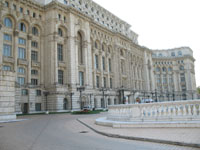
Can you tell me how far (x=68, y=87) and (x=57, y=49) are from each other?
1020 centimetres

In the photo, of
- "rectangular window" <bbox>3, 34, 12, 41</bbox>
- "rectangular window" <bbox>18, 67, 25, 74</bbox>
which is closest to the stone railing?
"rectangular window" <bbox>18, 67, 25, 74</bbox>

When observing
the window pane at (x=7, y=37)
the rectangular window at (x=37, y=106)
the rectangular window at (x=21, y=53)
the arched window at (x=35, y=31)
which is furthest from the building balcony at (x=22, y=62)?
the rectangular window at (x=37, y=106)

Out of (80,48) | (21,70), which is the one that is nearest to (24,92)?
(21,70)

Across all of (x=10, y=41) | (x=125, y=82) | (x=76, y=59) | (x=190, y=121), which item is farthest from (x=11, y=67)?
(x=125, y=82)

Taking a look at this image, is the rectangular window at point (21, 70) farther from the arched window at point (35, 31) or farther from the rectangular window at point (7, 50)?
the arched window at point (35, 31)

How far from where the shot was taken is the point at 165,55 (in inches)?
4601

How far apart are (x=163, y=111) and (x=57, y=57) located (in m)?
38.3

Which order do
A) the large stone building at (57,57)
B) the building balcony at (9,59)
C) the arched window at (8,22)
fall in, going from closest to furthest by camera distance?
the building balcony at (9,59), the large stone building at (57,57), the arched window at (8,22)

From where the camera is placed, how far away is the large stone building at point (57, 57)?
40594 mm

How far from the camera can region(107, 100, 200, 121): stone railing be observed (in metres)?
11.9

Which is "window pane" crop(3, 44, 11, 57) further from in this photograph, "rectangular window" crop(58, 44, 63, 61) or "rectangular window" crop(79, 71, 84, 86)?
"rectangular window" crop(79, 71, 84, 86)

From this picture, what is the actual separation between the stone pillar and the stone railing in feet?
50.8

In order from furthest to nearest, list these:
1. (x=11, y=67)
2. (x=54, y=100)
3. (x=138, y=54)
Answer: (x=138, y=54) < (x=54, y=100) < (x=11, y=67)

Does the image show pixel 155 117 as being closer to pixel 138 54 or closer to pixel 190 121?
pixel 190 121
